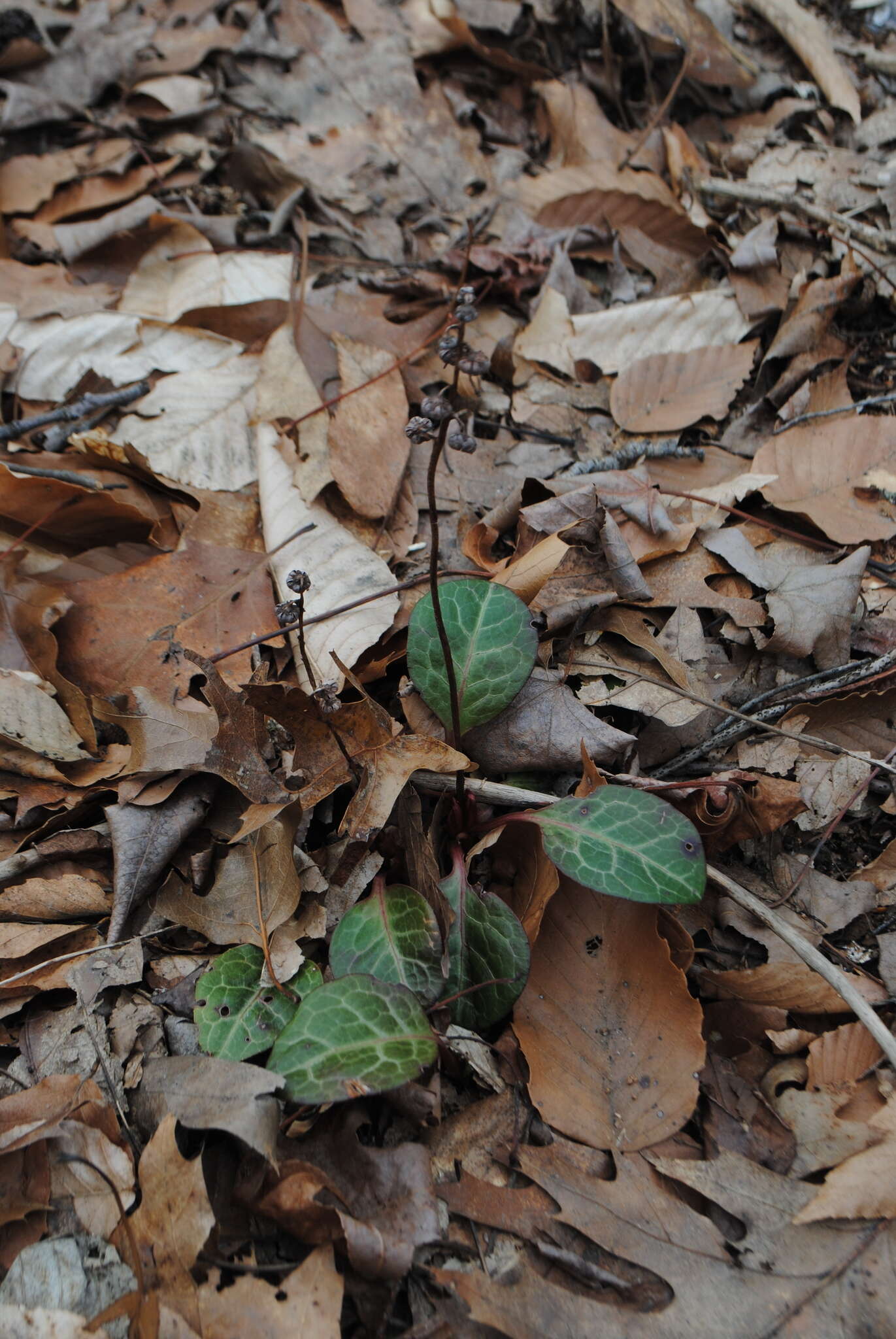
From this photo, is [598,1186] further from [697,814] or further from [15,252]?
[15,252]

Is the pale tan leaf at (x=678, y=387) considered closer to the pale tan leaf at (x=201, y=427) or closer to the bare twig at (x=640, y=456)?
the bare twig at (x=640, y=456)

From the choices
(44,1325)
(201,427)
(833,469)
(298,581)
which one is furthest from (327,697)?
(833,469)

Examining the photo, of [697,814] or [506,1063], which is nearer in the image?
[506,1063]

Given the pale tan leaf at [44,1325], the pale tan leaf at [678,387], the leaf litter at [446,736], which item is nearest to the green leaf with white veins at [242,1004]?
the leaf litter at [446,736]

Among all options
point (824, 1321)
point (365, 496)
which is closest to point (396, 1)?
point (365, 496)

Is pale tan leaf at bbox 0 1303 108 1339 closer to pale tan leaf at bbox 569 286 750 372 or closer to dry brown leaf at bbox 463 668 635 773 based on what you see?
dry brown leaf at bbox 463 668 635 773

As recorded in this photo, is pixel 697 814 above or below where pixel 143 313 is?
below
